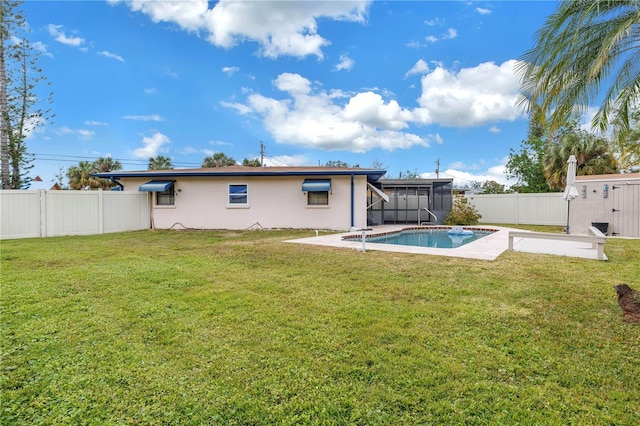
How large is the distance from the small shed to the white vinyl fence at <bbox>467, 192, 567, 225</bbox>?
561 cm

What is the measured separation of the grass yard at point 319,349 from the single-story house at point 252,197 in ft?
39.3

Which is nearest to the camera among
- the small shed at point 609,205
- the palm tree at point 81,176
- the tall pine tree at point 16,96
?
the small shed at point 609,205

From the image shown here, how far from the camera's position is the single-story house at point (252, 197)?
19.3 meters

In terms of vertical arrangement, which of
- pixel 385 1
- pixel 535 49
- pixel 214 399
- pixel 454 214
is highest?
pixel 385 1

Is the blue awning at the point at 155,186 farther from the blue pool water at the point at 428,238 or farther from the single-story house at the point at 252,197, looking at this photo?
the blue pool water at the point at 428,238

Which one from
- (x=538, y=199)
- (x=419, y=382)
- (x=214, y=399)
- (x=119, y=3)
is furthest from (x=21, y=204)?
(x=538, y=199)

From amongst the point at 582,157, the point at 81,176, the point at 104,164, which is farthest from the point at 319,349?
the point at 81,176

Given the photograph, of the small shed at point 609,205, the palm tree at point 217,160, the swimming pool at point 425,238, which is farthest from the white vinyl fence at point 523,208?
the palm tree at point 217,160

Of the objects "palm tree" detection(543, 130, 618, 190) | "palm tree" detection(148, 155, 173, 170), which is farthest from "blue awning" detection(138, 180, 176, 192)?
"palm tree" detection(543, 130, 618, 190)

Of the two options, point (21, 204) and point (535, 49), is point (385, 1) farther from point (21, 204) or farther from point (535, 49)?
point (21, 204)

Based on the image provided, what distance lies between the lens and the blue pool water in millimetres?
15234

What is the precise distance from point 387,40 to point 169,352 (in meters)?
18.1

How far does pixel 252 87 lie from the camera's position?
967 inches

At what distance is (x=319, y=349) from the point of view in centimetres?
396
